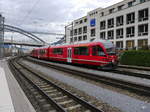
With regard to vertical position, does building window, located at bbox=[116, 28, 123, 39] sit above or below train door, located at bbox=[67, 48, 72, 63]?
above

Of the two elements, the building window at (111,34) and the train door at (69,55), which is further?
the building window at (111,34)

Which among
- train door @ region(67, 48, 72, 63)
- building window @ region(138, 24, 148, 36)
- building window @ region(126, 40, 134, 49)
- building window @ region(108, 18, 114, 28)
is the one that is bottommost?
train door @ region(67, 48, 72, 63)

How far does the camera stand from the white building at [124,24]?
2658 cm

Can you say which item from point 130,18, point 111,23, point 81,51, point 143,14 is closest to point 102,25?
point 111,23

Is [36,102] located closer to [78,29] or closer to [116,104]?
[116,104]

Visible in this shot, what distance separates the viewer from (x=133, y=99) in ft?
19.2

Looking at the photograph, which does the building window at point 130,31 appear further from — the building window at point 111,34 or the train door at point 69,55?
the train door at point 69,55

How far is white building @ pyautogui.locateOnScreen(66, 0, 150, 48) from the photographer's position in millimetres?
26578

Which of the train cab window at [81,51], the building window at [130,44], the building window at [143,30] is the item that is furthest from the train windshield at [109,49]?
the building window at [130,44]

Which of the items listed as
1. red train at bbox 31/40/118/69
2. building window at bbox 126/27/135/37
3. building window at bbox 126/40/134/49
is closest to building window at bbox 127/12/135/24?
building window at bbox 126/27/135/37

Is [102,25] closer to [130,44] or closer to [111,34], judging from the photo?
[111,34]

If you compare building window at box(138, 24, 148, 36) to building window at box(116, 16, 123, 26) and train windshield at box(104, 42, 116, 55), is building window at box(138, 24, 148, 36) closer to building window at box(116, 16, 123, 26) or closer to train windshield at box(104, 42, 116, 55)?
building window at box(116, 16, 123, 26)

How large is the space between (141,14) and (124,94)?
2541 centimetres

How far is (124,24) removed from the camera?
30.3 m
